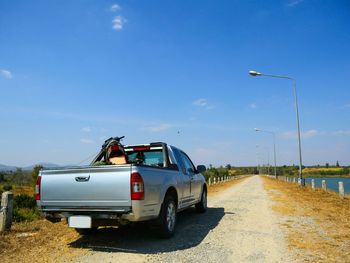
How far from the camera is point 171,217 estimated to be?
6.95m

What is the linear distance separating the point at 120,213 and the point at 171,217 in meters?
1.63

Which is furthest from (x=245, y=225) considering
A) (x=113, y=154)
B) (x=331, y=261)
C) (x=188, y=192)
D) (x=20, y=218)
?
(x=20, y=218)

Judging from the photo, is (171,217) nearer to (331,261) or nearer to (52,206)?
(52,206)

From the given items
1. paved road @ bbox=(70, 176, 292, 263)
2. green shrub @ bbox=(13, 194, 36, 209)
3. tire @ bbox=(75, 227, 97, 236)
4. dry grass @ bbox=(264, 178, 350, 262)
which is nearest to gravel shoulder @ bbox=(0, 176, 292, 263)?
paved road @ bbox=(70, 176, 292, 263)

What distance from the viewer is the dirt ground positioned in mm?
5565

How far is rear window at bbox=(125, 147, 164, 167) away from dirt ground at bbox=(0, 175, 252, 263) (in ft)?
7.41

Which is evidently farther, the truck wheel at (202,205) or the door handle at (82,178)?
the truck wheel at (202,205)

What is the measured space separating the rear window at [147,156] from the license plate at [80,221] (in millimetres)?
2570

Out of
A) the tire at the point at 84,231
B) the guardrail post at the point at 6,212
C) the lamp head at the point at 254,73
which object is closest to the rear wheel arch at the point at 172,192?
the tire at the point at 84,231

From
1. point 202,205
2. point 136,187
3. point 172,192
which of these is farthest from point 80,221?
point 202,205

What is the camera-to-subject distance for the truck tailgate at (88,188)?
5.63 m

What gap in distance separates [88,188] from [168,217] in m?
1.86

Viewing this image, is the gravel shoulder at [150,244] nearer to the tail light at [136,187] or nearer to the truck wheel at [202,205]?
the tail light at [136,187]

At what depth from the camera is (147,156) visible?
842cm
